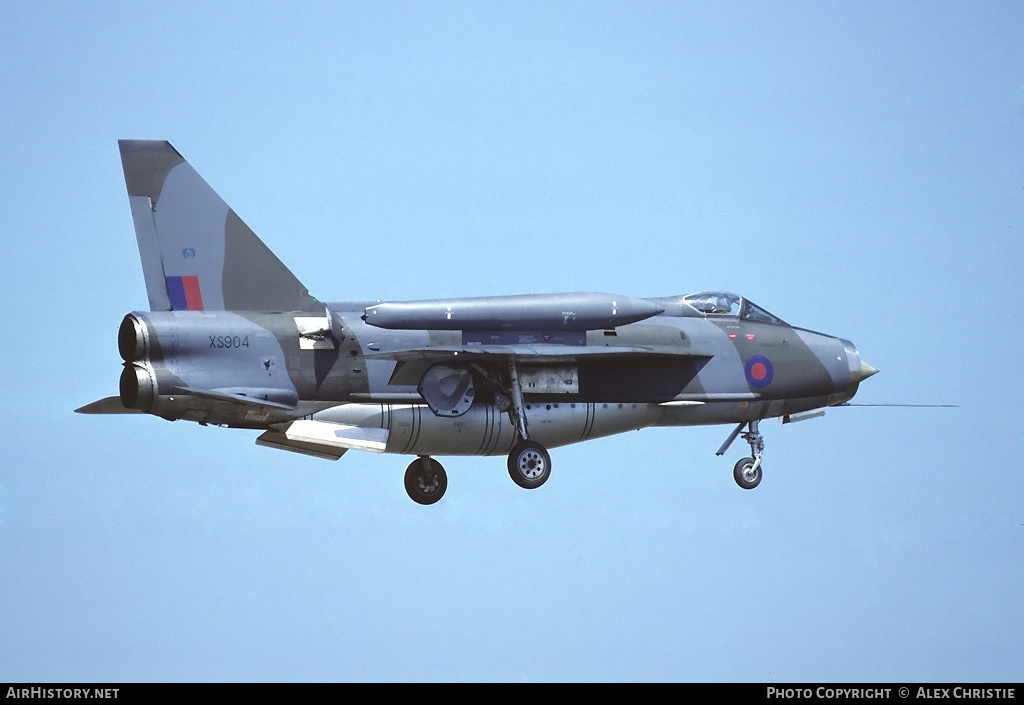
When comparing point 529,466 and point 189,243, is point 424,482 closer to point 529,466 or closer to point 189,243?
point 529,466

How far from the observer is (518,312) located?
93.7 feet

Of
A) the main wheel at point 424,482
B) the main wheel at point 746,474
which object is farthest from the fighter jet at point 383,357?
the main wheel at point 746,474

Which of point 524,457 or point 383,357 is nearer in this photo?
point 383,357

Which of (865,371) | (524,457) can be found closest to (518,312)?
(524,457)

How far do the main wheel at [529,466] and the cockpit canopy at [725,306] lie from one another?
164 inches

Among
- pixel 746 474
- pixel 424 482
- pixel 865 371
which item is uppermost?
A: pixel 865 371

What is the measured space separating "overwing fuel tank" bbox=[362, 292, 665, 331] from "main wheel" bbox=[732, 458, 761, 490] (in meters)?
4.70

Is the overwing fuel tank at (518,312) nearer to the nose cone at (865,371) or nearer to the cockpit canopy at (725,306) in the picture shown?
the cockpit canopy at (725,306)

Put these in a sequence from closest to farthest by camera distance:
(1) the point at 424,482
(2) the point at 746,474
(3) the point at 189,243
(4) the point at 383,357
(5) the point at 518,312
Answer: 1. (3) the point at 189,243
2. (4) the point at 383,357
3. (5) the point at 518,312
4. (1) the point at 424,482
5. (2) the point at 746,474

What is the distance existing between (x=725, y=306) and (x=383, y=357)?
6.49 m

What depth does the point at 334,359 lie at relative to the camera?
1112 inches

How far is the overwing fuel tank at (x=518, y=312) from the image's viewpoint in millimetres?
28141
